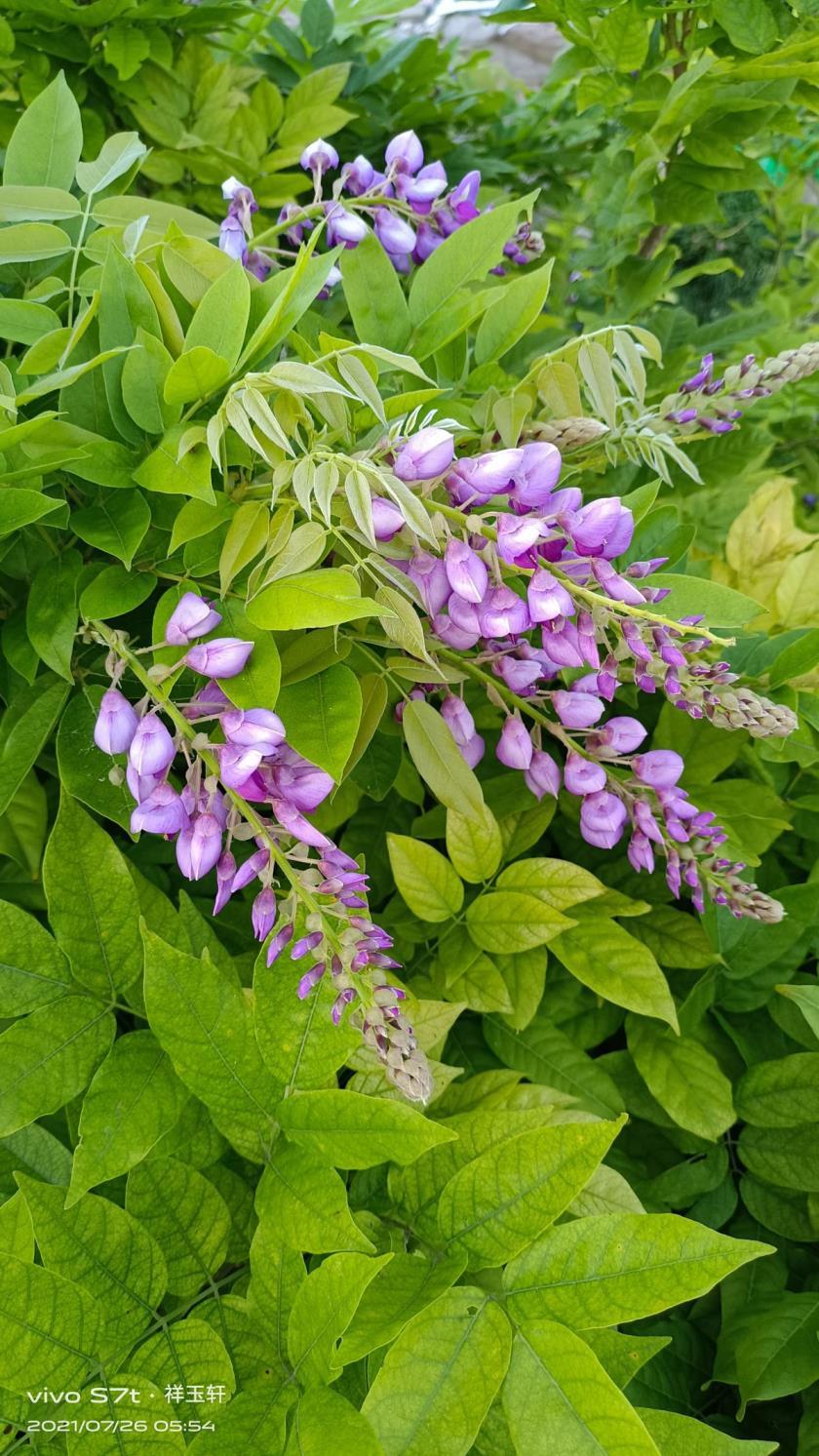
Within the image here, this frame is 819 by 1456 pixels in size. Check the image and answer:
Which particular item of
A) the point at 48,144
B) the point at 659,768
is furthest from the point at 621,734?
the point at 48,144

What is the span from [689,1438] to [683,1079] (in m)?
0.25

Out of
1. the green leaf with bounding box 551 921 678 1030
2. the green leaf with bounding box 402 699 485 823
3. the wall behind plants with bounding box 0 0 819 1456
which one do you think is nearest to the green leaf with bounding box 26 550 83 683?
the wall behind plants with bounding box 0 0 819 1456

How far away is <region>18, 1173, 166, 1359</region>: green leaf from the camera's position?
0.55 metres

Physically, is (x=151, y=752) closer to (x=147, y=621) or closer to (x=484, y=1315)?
(x=147, y=621)

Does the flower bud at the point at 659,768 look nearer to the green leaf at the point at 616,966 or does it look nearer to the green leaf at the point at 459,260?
the green leaf at the point at 616,966

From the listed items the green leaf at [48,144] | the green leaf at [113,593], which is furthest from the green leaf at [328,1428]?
the green leaf at [48,144]

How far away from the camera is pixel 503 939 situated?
0.73 metres

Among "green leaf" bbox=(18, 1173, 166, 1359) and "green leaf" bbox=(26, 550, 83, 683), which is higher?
"green leaf" bbox=(26, 550, 83, 683)

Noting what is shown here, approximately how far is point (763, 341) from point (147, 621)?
123 cm

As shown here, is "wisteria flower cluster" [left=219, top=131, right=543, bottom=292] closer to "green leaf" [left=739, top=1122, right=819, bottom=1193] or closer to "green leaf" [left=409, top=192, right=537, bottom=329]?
"green leaf" [left=409, top=192, right=537, bottom=329]

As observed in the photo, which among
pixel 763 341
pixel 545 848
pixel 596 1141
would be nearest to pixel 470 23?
pixel 763 341

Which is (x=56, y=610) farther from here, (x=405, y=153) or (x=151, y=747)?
(x=405, y=153)

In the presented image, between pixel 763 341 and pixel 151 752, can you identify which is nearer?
pixel 151 752

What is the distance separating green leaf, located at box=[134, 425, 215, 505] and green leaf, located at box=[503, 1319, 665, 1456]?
478mm
